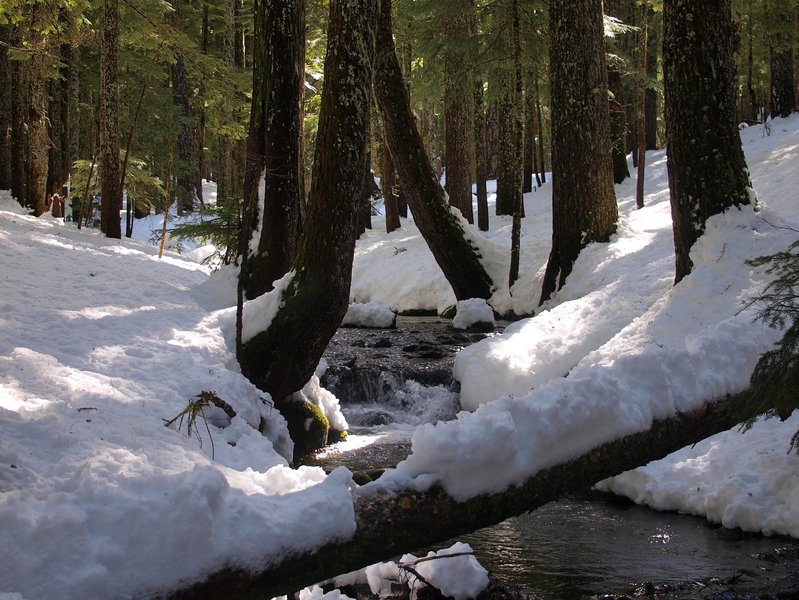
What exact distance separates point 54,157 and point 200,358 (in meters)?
16.1

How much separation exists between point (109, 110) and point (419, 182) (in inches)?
250

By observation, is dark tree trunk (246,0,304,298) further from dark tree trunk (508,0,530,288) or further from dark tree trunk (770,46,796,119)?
dark tree trunk (770,46,796,119)

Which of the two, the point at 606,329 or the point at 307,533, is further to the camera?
the point at 606,329

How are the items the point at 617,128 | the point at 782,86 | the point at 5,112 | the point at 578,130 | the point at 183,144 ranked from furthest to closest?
the point at 183,144, the point at 782,86, the point at 617,128, the point at 5,112, the point at 578,130

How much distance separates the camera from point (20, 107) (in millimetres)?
16359

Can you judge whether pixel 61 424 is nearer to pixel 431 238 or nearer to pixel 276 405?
pixel 276 405

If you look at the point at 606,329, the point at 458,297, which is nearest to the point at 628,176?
the point at 458,297

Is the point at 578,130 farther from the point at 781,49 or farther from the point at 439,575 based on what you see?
the point at 781,49

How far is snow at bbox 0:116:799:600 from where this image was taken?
3.19m

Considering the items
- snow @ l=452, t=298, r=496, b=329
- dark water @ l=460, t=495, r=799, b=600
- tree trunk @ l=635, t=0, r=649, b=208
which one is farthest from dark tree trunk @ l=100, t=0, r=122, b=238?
tree trunk @ l=635, t=0, r=649, b=208

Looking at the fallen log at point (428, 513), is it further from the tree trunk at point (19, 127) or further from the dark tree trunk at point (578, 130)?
the tree trunk at point (19, 127)

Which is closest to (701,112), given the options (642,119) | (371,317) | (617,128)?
(371,317)

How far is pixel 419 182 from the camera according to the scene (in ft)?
45.3

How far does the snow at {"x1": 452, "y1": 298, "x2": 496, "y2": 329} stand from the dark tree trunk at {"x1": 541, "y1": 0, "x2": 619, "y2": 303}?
5.47ft
